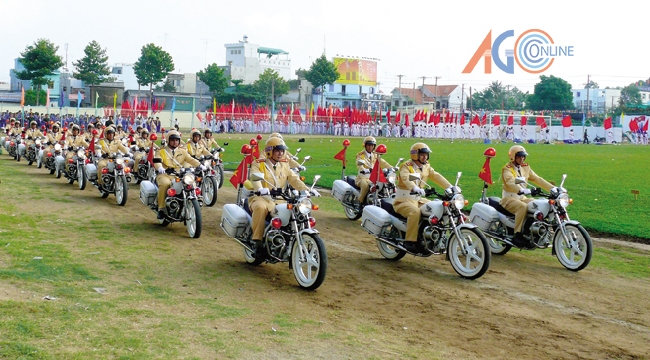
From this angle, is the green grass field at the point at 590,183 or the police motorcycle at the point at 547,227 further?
the green grass field at the point at 590,183

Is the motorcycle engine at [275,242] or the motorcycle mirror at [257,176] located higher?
the motorcycle mirror at [257,176]

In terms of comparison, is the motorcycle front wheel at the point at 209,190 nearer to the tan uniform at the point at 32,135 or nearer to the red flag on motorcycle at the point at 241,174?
the red flag on motorcycle at the point at 241,174

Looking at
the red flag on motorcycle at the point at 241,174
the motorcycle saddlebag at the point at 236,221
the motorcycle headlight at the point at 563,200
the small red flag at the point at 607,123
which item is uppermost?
→ the small red flag at the point at 607,123

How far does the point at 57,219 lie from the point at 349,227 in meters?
5.67

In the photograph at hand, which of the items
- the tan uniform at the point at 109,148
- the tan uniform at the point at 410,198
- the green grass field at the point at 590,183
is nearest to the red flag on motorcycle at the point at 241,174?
the tan uniform at the point at 410,198

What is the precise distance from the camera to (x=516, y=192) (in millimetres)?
11219

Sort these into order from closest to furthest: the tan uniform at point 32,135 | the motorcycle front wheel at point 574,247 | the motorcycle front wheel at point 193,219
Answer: the motorcycle front wheel at point 574,247
the motorcycle front wheel at point 193,219
the tan uniform at point 32,135

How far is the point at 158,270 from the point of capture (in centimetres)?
934

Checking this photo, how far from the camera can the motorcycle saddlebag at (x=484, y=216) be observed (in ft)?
36.6

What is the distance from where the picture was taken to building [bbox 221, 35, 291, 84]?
109 metres

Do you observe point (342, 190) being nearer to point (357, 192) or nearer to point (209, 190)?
point (357, 192)

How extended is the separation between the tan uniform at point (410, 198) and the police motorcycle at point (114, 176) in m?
7.22

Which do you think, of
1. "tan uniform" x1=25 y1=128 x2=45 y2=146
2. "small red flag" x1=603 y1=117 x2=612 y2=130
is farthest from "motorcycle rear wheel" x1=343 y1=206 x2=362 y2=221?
"small red flag" x1=603 y1=117 x2=612 y2=130

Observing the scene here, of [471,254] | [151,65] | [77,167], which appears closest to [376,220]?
[471,254]
